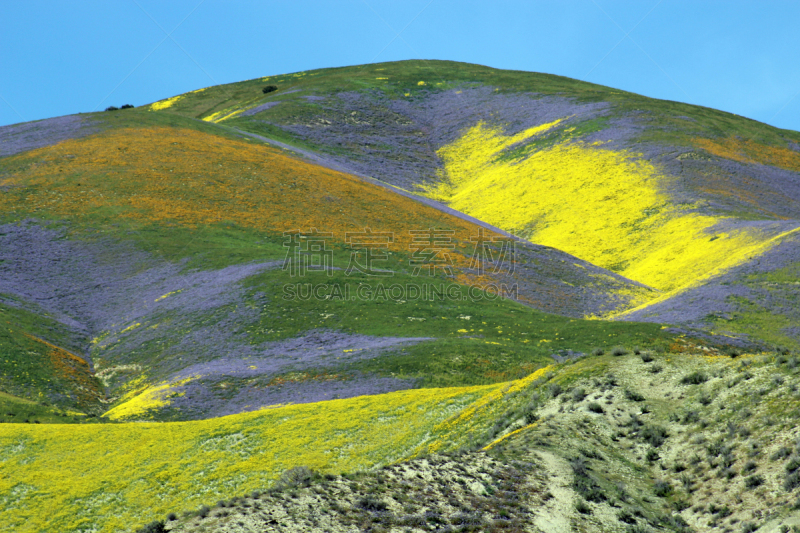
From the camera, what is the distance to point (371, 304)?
144 feet

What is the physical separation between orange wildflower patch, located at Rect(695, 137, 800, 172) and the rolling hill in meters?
0.64

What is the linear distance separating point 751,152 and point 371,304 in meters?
81.4

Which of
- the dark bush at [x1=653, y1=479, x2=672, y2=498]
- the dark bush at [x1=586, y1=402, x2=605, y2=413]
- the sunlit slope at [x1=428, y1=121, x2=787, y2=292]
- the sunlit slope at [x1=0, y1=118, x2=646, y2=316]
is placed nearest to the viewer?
the dark bush at [x1=653, y1=479, x2=672, y2=498]

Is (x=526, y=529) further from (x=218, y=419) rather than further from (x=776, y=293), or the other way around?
(x=776, y=293)

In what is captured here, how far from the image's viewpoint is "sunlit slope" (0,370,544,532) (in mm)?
19250

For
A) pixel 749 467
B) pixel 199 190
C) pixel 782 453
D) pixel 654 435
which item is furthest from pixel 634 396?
pixel 199 190

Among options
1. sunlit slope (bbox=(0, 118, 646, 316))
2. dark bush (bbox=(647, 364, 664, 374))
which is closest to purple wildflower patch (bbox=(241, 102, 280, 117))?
sunlit slope (bbox=(0, 118, 646, 316))

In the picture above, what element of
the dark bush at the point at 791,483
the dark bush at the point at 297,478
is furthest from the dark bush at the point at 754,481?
the dark bush at the point at 297,478

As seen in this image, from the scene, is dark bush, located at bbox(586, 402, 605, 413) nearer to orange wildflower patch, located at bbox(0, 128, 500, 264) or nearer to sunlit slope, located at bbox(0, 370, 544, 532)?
sunlit slope, located at bbox(0, 370, 544, 532)

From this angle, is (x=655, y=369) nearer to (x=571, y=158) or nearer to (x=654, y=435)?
(x=654, y=435)

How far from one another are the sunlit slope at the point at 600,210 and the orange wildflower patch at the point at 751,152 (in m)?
14.1

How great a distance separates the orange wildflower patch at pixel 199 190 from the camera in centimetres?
5875

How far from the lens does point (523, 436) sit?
1788cm

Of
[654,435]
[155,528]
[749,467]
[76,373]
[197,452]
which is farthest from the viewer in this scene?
[76,373]
